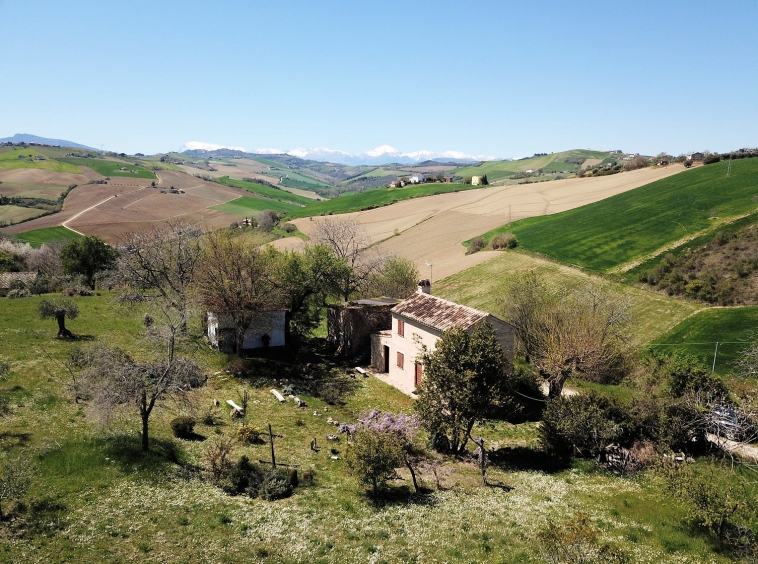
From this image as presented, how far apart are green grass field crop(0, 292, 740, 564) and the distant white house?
41.2 feet

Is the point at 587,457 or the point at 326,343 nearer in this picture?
the point at 587,457

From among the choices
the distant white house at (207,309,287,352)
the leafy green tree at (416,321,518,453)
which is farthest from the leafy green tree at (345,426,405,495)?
the distant white house at (207,309,287,352)

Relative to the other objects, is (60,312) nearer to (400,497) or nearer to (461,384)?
(400,497)

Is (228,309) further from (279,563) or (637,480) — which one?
(637,480)

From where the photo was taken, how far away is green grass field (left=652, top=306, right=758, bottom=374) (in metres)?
35.5

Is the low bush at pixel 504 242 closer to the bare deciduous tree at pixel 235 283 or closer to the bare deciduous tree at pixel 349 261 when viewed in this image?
the bare deciduous tree at pixel 349 261

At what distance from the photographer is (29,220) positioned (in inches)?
4363

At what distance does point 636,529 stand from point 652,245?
48454mm

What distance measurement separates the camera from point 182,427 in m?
25.5

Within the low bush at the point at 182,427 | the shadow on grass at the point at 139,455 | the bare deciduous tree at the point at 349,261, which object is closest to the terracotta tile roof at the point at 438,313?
the bare deciduous tree at the point at 349,261

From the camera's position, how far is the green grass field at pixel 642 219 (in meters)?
59.3

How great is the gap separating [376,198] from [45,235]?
75.2 meters

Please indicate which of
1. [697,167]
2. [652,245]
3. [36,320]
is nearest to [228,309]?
[36,320]

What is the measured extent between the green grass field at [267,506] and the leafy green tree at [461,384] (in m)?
2.42
